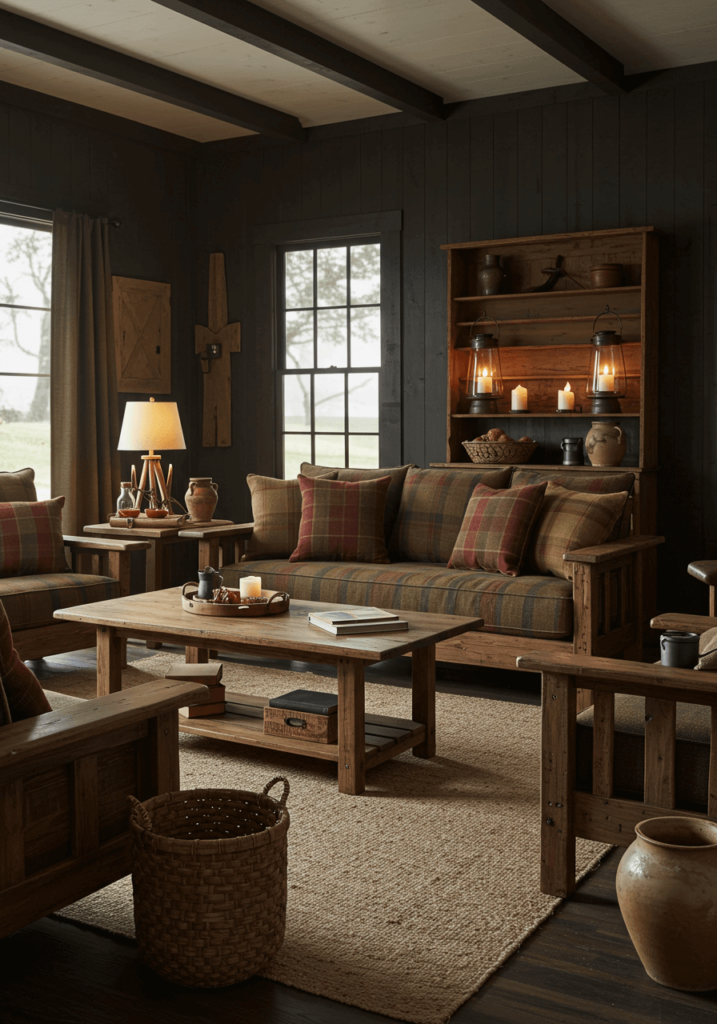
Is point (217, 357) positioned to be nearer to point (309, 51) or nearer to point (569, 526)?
point (309, 51)

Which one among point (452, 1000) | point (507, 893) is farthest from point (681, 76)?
point (452, 1000)

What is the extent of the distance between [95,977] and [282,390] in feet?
16.4

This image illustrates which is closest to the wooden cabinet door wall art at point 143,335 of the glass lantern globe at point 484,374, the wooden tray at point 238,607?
the glass lantern globe at point 484,374

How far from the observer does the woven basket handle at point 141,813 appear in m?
2.11

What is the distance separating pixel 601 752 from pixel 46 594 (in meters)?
2.88

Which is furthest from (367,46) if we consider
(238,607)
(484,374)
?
(238,607)

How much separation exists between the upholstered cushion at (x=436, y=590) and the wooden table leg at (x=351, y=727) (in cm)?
122

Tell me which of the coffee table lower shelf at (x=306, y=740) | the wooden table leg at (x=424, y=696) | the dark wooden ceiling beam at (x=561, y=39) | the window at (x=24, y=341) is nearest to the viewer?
the coffee table lower shelf at (x=306, y=740)

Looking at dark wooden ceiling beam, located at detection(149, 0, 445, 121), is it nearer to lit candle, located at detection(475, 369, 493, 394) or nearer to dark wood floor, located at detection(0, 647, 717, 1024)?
lit candle, located at detection(475, 369, 493, 394)

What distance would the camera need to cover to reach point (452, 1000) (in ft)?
6.72

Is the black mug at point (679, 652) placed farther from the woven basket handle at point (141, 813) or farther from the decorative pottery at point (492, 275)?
the decorative pottery at point (492, 275)

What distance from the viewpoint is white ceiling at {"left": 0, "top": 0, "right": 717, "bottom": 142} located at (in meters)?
4.65

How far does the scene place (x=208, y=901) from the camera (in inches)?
79.3

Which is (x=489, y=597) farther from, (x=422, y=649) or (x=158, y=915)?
(x=158, y=915)
